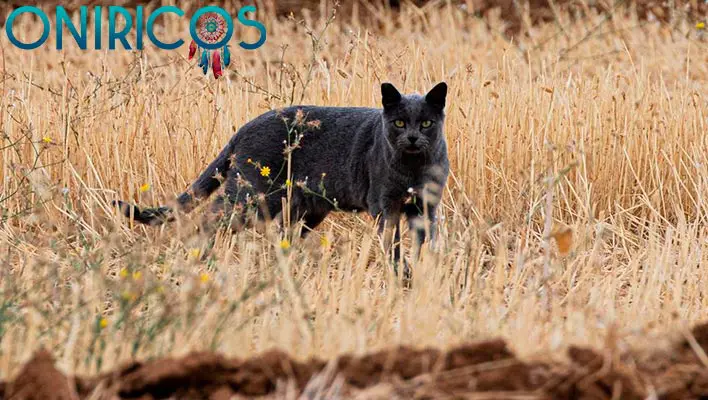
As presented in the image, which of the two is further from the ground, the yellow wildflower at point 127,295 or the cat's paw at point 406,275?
the yellow wildflower at point 127,295

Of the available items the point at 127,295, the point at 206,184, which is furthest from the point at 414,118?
the point at 127,295

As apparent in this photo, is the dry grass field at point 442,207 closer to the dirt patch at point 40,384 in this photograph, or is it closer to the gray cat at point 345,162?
the gray cat at point 345,162

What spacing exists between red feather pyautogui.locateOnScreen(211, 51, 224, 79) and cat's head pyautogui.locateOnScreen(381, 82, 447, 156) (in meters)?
1.24

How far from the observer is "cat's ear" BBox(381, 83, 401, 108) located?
458 centimetres

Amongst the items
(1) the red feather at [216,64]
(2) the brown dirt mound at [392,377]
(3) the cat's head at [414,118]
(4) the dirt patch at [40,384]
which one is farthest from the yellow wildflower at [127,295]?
(1) the red feather at [216,64]

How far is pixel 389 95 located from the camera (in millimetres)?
4621

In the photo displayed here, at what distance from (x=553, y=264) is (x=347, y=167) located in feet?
4.12

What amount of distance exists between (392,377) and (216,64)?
145 inches

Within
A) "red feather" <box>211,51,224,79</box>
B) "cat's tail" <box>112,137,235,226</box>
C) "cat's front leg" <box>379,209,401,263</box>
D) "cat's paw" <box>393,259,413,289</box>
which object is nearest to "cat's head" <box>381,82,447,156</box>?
"cat's front leg" <box>379,209,401,263</box>

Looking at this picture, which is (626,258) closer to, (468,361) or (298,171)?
(298,171)

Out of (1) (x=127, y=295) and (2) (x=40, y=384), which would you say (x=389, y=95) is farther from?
(2) (x=40, y=384)

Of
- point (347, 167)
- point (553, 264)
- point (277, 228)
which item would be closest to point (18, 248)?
point (277, 228)

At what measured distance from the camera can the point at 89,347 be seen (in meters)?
2.63

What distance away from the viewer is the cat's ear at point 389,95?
458cm
